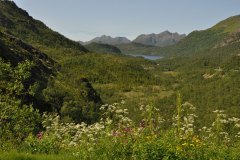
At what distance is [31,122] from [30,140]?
2066 millimetres

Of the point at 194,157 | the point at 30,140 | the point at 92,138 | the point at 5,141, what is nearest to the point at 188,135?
the point at 194,157

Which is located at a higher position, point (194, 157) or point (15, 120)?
point (15, 120)

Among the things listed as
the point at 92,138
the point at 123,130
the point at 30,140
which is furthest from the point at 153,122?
the point at 30,140

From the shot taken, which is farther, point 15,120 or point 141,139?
point 15,120

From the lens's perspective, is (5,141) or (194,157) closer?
(194,157)

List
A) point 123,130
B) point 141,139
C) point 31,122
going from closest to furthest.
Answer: point 141,139 → point 123,130 → point 31,122

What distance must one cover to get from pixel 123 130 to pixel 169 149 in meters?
2.24

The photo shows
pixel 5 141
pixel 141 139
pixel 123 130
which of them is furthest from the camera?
pixel 5 141

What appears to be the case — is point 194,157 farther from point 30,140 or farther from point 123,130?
point 30,140

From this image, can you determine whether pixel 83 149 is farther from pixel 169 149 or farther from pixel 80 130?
pixel 169 149

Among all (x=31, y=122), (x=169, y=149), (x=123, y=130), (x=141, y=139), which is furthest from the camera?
(x=31, y=122)

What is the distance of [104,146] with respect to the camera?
13148 mm

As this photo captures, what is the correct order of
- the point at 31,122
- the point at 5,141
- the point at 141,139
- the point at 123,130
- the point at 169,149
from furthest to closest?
the point at 31,122, the point at 5,141, the point at 123,130, the point at 141,139, the point at 169,149

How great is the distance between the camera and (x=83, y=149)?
13.3 meters
